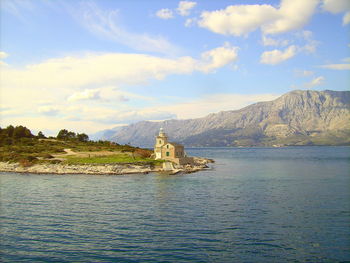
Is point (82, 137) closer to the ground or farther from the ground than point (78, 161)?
farther from the ground

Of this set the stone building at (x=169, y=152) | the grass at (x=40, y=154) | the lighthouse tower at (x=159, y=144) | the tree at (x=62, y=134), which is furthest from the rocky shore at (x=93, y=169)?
the tree at (x=62, y=134)

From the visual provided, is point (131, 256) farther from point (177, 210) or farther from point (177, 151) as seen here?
point (177, 151)

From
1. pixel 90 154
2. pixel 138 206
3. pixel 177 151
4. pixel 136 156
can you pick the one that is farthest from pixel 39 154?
pixel 138 206

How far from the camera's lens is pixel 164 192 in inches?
2089

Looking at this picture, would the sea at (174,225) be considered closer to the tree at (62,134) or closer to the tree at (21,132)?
the tree at (21,132)

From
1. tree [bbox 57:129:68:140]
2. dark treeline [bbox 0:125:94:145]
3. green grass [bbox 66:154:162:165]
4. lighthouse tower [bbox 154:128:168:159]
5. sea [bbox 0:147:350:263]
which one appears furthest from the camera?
tree [bbox 57:129:68:140]

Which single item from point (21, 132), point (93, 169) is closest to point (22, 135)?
point (21, 132)

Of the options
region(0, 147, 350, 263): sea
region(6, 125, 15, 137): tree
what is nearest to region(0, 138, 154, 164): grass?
region(6, 125, 15, 137): tree

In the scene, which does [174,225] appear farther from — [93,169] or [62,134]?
[62,134]

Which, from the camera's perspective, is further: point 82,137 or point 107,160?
point 82,137

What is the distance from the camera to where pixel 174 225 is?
3212cm

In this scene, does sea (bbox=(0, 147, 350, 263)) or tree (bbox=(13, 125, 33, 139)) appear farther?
tree (bbox=(13, 125, 33, 139))

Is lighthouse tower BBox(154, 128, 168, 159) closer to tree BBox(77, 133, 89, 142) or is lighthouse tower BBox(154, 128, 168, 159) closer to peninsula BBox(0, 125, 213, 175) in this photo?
peninsula BBox(0, 125, 213, 175)

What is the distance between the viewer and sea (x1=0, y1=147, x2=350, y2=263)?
959 inches
